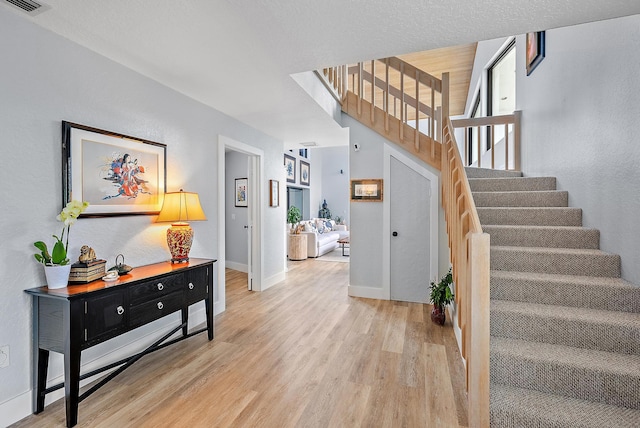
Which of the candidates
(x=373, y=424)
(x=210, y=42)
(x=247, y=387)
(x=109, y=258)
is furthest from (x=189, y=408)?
(x=210, y=42)

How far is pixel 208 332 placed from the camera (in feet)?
9.60

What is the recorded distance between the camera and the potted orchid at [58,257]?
1.90 meters

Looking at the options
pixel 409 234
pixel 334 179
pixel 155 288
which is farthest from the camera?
pixel 334 179

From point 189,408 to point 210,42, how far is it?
2.49 metres

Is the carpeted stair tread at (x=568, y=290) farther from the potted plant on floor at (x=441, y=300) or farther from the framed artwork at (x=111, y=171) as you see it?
the framed artwork at (x=111, y=171)

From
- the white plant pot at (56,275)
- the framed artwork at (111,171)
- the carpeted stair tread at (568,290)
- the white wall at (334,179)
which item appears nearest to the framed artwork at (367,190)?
the carpeted stair tread at (568,290)

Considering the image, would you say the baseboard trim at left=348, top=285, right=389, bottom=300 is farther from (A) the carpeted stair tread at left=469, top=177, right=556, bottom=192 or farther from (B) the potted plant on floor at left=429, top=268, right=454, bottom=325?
(A) the carpeted stair tread at left=469, top=177, right=556, bottom=192

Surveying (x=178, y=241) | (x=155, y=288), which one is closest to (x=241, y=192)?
(x=178, y=241)

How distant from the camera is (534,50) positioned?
3477 mm

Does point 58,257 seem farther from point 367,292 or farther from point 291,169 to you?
point 291,169

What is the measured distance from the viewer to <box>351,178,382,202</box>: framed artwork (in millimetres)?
4191

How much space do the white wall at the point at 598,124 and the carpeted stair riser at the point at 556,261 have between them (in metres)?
0.09

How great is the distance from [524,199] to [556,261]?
937 mm

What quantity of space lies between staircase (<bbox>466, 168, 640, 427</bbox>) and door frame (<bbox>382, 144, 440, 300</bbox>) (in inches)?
47.6
